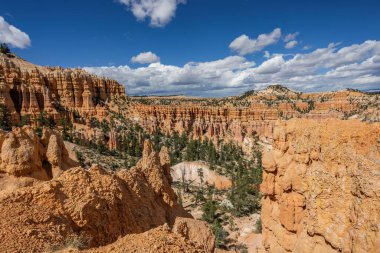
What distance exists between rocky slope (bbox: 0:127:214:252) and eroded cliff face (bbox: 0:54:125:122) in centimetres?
4994

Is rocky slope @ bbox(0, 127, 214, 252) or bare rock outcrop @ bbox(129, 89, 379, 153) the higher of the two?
rocky slope @ bbox(0, 127, 214, 252)

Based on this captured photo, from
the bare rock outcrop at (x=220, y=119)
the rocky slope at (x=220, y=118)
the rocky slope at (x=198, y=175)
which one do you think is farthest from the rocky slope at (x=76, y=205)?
the rocky slope at (x=220, y=118)

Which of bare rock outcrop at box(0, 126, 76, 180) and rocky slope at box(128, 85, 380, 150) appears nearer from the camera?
bare rock outcrop at box(0, 126, 76, 180)

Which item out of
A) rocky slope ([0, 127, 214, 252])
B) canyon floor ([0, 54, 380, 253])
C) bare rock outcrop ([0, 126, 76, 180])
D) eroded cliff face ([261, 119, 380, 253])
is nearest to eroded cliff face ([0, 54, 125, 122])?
canyon floor ([0, 54, 380, 253])

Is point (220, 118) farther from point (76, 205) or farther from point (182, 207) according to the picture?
point (76, 205)

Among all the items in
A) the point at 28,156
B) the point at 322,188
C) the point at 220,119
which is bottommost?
the point at 220,119

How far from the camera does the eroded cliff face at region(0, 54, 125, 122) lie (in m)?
65.9

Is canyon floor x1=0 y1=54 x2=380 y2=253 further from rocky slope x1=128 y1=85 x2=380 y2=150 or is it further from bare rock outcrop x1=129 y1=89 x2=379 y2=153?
rocky slope x1=128 y1=85 x2=380 y2=150

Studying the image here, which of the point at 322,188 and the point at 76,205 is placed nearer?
the point at 76,205

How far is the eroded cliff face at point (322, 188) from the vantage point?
1165 centimetres

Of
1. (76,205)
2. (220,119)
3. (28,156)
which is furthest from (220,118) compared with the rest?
(76,205)

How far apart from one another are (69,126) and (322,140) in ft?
211

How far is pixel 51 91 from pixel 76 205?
77.1 metres

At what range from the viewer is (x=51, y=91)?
256 ft
